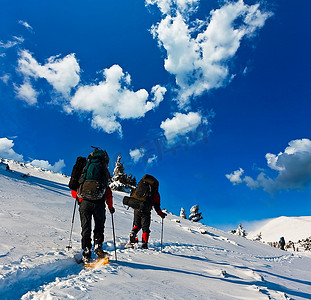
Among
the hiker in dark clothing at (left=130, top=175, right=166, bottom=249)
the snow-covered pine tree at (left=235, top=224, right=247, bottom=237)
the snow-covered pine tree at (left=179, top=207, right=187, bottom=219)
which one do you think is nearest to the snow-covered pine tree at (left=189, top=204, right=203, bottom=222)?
the snow-covered pine tree at (left=179, top=207, right=187, bottom=219)

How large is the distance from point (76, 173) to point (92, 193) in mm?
713

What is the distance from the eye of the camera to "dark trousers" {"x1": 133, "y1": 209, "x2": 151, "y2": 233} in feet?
21.3

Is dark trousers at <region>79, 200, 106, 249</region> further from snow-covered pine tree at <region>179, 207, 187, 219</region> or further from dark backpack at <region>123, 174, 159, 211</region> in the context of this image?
snow-covered pine tree at <region>179, 207, 187, 219</region>

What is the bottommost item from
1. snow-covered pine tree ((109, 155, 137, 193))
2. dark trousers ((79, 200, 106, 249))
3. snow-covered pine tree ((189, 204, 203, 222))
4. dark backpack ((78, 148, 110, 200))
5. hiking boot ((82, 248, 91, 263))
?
hiking boot ((82, 248, 91, 263))

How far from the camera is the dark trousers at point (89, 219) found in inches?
165

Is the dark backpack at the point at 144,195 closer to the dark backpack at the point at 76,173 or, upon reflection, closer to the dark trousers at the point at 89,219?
the dark trousers at the point at 89,219

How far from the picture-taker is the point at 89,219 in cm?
430

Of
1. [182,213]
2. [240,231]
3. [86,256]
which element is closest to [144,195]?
[86,256]

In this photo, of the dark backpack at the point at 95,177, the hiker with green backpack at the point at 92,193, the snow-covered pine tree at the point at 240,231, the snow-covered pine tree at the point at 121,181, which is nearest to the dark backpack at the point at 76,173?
the hiker with green backpack at the point at 92,193

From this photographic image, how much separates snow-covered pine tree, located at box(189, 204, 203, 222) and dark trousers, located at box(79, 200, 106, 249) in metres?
38.8

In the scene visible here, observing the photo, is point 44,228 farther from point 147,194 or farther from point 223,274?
point 223,274

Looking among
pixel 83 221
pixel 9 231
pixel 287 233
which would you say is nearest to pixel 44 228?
pixel 9 231

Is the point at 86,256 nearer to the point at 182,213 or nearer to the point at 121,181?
the point at 121,181

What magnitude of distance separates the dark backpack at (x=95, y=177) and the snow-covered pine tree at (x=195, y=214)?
39021 millimetres
